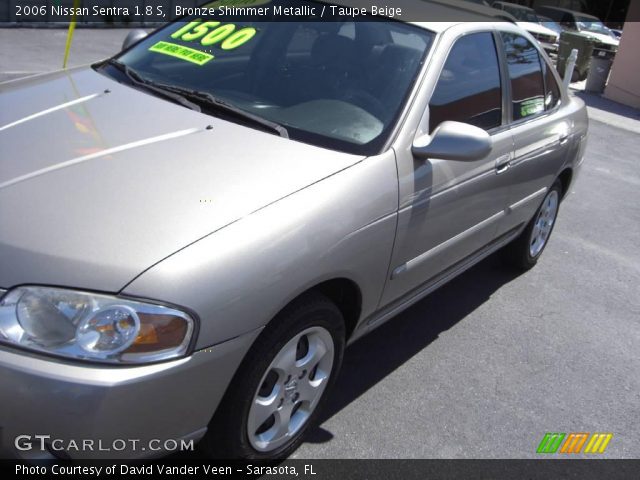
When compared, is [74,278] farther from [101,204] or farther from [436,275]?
[436,275]

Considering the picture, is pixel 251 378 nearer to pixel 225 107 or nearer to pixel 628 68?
pixel 225 107

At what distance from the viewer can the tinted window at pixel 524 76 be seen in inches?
159

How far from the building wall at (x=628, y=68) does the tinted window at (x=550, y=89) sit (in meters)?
10.9

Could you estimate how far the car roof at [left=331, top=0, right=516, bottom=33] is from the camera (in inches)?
136

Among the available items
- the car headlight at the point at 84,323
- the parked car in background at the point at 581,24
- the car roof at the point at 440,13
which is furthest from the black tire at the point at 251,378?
the parked car in background at the point at 581,24

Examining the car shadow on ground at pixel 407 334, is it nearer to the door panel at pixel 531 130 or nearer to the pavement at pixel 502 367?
the pavement at pixel 502 367

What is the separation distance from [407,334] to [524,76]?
1742 millimetres

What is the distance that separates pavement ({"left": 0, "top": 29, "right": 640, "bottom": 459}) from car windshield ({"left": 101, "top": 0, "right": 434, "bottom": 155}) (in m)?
1.26

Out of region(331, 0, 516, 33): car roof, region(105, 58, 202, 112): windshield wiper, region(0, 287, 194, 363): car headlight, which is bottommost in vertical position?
region(0, 287, 194, 363): car headlight

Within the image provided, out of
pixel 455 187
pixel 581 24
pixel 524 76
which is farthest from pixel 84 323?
pixel 581 24

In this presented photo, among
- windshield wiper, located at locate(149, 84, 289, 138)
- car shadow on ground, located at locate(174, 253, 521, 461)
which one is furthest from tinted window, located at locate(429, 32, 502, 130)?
car shadow on ground, located at locate(174, 253, 521, 461)

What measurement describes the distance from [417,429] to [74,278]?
180 cm

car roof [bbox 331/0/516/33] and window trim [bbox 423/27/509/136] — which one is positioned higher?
car roof [bbox 331/0/516/33]

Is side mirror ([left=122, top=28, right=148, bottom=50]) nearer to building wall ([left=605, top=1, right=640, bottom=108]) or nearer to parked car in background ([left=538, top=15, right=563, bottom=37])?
building wall ([left=605, top=1, right=640, bottom=108])
